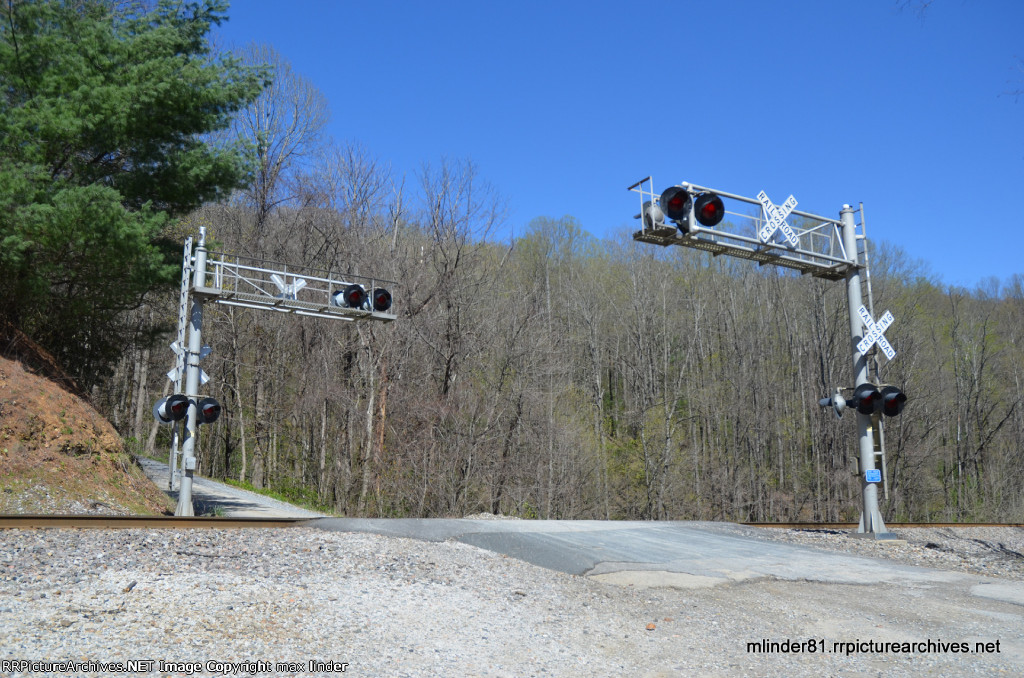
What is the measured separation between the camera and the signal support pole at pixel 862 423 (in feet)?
46.4

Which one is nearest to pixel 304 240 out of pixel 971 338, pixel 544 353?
pixel 544 353

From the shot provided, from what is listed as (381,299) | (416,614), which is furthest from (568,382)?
(416,614)

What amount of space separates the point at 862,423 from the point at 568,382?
Result: 22148 mm

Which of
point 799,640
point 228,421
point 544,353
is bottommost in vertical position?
point 799,640

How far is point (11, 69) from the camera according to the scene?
1747 cm

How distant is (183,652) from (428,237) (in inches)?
1115

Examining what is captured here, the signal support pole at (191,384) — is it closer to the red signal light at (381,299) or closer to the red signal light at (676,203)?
the red signal light at (381,299)

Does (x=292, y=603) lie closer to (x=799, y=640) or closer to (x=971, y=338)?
(x=799, y=640)

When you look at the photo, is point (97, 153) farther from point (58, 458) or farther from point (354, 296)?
point (354, 296)

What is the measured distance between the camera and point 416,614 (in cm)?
711

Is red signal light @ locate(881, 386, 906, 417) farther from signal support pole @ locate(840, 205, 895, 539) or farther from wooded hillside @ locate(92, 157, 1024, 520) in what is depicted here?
wooded hillside @ locate(92, 157, 1024, 520)

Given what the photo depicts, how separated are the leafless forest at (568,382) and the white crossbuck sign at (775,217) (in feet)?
58.8

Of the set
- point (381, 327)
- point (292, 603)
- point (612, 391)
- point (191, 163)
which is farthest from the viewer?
point (612, 391)

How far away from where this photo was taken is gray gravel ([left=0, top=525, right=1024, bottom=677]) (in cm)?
588
